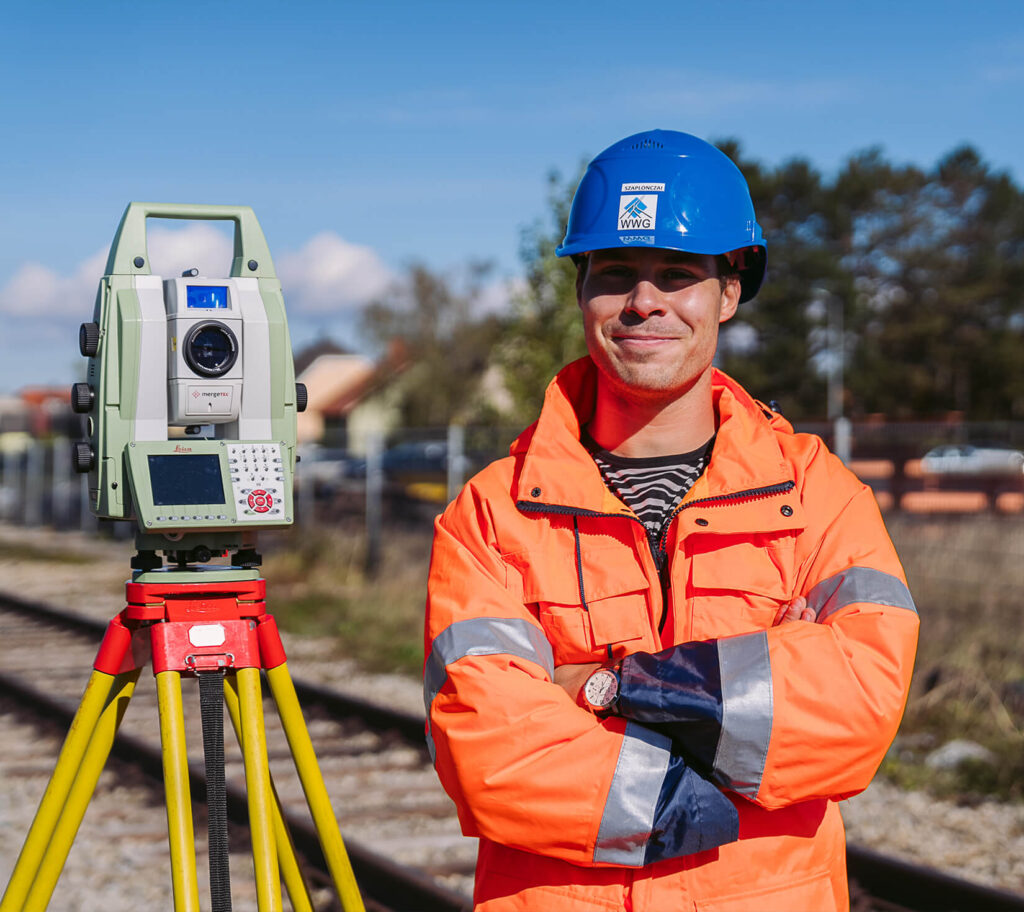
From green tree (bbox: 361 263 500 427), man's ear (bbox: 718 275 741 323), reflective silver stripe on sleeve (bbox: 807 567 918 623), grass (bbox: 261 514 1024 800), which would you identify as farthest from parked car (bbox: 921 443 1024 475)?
green tree (bbox: 361 263 500 427)

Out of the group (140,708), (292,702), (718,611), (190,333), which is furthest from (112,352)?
(140,708)

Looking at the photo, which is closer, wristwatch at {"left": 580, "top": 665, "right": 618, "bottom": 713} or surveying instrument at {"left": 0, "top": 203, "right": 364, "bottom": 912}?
wristwatch at {"left": 580, "top": 665, "right": 618, "bottom": 713}

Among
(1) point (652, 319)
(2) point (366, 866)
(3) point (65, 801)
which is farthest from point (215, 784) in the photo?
(2) point (366, 866)

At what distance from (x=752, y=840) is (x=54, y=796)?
1379 millimetres

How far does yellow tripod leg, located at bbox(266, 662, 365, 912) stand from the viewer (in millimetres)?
2426

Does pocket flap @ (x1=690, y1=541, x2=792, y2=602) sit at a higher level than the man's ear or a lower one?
lower

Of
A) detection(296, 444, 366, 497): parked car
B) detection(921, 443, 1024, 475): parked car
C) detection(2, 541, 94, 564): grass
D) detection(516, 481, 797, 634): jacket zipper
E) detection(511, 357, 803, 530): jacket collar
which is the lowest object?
detection(2, 541, 94, 564): grass

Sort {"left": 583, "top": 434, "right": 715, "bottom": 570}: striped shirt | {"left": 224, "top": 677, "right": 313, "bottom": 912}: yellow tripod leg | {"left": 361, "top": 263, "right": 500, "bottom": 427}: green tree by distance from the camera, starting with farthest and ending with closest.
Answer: {"left": 361, "top": 263, "right": 500, "bottom": 427}: green tree → {"left": 224, "top": 677, "right": 313, "bottom": 912}: yellow tripod leg → {"left": 583, "top": 434, "right": 715, "bottom": 570}: striped shirt

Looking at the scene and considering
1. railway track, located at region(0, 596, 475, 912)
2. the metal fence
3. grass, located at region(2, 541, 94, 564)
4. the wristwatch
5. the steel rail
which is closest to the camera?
the wristwatch

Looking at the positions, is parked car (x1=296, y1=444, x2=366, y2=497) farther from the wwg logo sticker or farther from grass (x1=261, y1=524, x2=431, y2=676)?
the wwg logo sticker

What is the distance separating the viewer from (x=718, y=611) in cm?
209

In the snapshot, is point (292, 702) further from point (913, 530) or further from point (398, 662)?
point (913, 530)

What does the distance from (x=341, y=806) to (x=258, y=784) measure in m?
3.60

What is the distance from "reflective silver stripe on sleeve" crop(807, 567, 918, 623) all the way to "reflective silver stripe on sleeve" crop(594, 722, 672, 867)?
388mm
